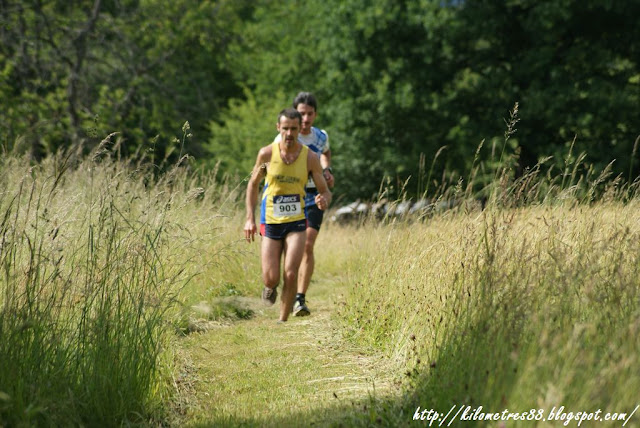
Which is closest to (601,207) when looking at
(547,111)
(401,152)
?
(547,111)

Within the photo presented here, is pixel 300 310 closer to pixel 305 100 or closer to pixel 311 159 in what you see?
pixel 311 159

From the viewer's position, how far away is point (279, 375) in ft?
17.7

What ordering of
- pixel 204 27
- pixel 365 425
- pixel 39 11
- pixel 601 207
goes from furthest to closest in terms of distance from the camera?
pixel 204 27, pixel 39 11, pixel 601 207, pixel 365 425

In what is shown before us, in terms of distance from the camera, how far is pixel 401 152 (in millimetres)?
20312

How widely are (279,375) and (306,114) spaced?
3.41m

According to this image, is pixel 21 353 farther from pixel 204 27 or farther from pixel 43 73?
pixel 204 27

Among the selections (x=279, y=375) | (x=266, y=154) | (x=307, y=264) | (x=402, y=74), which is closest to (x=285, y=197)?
(x=266, y=154)

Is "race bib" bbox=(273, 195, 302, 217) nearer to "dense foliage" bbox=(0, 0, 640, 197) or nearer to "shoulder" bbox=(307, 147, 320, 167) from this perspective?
"shoulder" bbox=(307, 147, 320, 167)

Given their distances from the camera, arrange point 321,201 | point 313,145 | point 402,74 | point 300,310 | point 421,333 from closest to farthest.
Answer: point 421,333
point 321,201
point 300,310
point 313,145
point 402,74

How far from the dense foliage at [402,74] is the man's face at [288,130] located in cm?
903

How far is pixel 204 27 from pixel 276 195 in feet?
49.9

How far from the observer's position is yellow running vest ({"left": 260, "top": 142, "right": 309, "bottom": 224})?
6.99 m

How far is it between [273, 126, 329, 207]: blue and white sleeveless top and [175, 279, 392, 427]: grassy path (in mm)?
1293

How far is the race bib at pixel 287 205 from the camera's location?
6.99 metres
